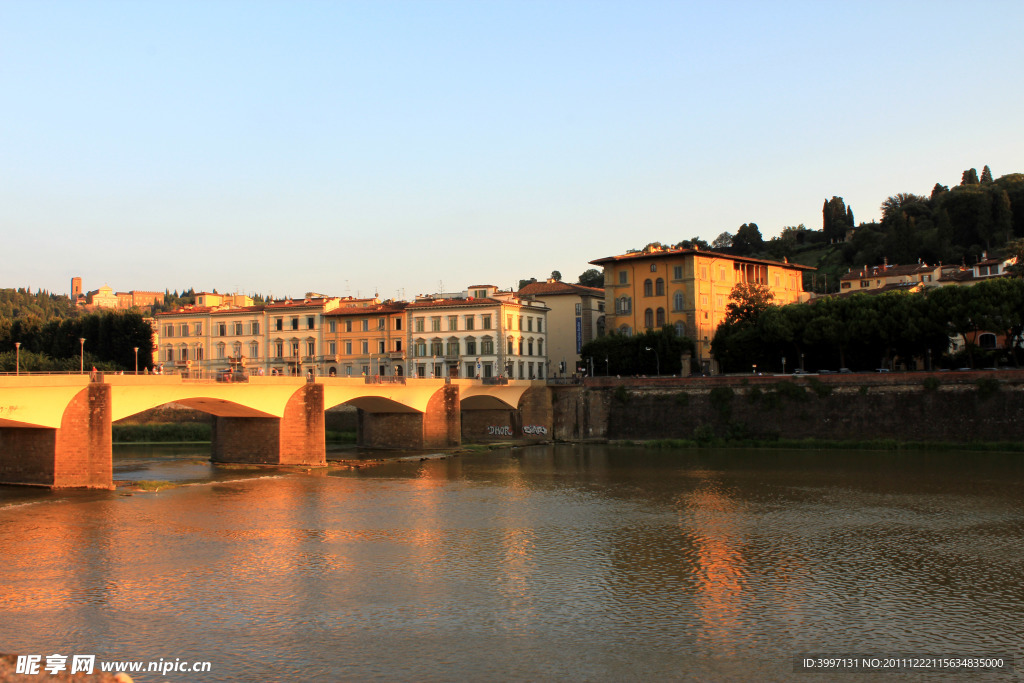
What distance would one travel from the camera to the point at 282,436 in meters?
46.1

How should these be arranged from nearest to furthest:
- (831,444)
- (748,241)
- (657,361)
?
(831,444) → (657,361) → (748,241)

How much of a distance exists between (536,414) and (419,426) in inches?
463

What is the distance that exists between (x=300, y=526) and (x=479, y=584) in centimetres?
980

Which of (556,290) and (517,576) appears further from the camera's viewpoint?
(556,290)

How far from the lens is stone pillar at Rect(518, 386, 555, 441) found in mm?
65938

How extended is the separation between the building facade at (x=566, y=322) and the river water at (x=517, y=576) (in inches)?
1679

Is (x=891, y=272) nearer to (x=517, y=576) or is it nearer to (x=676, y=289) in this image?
(x=676, y=289)

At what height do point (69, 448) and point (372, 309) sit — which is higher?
point (372, 309)

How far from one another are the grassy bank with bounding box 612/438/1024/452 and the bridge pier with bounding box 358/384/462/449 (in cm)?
1199

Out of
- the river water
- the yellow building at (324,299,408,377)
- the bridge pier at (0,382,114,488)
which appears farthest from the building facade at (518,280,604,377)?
the bridge pier at (0,382,114,488)

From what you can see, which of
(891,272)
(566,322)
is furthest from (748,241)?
(566,322)

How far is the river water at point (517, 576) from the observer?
17.1m

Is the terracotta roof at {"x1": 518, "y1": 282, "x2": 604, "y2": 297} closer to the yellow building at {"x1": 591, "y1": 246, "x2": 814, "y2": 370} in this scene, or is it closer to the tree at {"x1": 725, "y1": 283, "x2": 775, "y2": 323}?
the yellow building at {"x1": 591, "y1": 246, "x2": 814, "y2": 370}

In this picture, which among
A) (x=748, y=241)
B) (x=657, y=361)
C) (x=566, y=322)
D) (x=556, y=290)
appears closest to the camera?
(x=657, y=361)
